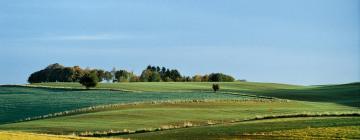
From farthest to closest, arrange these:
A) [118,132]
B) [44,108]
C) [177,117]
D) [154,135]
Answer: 1. [44,108]
2. [177,117]
3. [118,132]
4. [154,135]

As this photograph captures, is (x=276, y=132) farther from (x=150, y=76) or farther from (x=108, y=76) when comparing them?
(x=150, y=76)

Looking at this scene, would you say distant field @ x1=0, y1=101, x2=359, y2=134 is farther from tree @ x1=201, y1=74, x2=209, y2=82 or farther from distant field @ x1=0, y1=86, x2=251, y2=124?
tree @ x1=201, y1=74, x2=209, y2=82

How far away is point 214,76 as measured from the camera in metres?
179

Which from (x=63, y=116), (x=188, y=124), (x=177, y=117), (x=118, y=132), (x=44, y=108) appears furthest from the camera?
(x=44, y=108)

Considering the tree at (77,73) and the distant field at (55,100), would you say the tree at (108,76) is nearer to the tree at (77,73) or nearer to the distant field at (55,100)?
the tree at (77,73)

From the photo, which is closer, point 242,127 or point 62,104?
point 242,127

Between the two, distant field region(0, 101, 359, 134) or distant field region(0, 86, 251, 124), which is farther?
distant field region(0, 86, 251, 124)

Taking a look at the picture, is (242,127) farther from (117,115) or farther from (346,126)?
(117,115)

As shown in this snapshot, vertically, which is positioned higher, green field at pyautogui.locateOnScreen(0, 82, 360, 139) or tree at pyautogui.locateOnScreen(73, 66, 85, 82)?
tree at pyautogui.locateOnScreen(73, 66, 85, 82)

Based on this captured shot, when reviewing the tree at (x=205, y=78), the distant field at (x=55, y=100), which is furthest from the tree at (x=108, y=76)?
the distant field at (x=55, y=100)

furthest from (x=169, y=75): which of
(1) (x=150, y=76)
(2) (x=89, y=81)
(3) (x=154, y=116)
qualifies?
(3) (x=154, y=116)

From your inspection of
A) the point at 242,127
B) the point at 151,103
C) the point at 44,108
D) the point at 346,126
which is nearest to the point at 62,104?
the point at 44,108

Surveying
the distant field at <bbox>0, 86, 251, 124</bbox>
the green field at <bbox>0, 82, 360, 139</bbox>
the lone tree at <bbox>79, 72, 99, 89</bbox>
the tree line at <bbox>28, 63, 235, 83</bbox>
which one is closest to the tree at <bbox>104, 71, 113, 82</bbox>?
the tree line at <bbox>28, 63, 235, 83</bbox>

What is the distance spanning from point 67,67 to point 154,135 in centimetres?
14101
